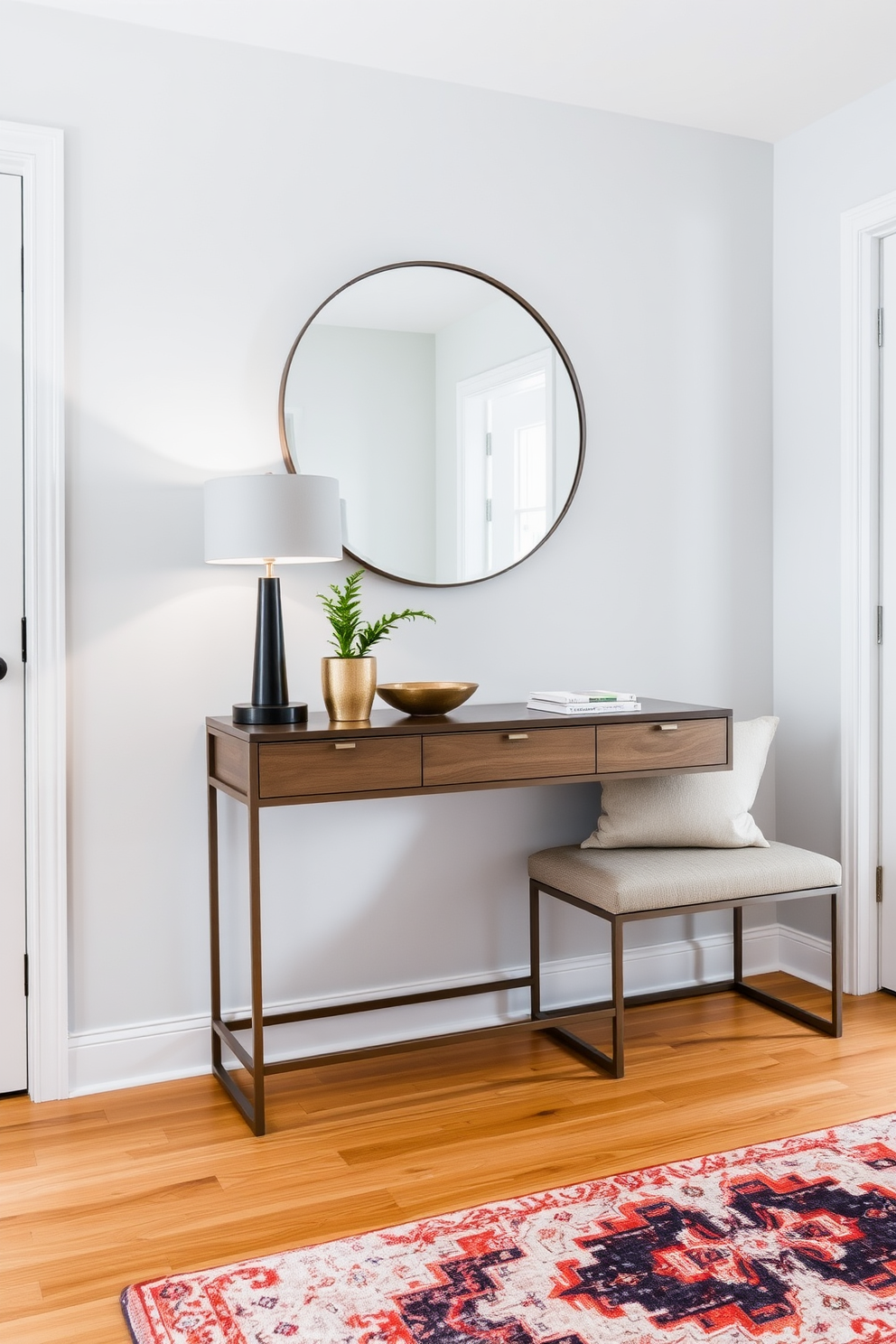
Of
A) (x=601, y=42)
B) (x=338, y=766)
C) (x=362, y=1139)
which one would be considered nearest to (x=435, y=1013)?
(x=362, y=1139)

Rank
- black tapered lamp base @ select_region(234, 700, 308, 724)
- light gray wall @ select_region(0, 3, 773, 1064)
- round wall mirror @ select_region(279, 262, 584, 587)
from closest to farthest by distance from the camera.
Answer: black tapered lamp base @ select_region(234, 700, 308, 724), light gray wall @ select_region(0, 3, 773, 1064), round wall mirror @ select_region(279, 262, 584, 587)

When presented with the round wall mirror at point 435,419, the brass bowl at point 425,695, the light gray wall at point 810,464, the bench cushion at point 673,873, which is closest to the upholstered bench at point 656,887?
the bench cushion at point 673,873

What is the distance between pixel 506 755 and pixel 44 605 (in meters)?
1.11

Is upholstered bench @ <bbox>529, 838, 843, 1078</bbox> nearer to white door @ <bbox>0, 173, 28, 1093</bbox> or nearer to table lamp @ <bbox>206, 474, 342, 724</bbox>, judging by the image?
table lamp @ <bbox>206, 474, 342, 724</bbox>

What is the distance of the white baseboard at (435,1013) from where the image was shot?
2.65 meters

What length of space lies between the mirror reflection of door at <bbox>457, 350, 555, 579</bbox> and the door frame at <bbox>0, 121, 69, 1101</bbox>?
1020 mm

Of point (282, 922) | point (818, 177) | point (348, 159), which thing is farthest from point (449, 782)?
point (818, 177)

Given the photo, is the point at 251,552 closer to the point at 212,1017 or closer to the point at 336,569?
the point at 336,569

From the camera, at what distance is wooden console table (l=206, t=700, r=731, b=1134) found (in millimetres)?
2357

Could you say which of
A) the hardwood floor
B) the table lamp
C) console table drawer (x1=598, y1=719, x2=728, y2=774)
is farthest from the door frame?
console table drawer (x1=598, y1=719, x2=728, y2=774)

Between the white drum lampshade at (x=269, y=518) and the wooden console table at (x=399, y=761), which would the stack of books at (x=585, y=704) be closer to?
the wooden console table at (x=399, y=761)

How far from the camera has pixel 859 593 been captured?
10.4 ft

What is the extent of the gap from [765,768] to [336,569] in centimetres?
153

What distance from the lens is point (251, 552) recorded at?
240 centimetres
